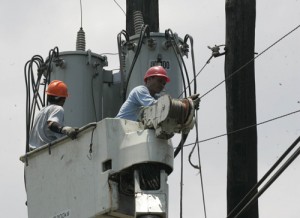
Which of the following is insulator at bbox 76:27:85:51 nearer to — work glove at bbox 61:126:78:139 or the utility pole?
the utility pole

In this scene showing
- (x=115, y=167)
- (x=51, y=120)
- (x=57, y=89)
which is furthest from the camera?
(x=57, y=89)

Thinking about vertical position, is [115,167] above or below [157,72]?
below

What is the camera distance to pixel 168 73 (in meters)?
13.3

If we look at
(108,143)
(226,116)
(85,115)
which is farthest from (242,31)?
(108,143)

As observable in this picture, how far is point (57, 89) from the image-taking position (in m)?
13.0

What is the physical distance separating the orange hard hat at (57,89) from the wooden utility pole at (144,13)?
1.48 metres

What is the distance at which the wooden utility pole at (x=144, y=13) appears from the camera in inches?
571

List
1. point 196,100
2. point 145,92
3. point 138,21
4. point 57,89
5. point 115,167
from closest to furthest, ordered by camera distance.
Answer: point 196,100
point 115,167
point 145,92
point 57,89
point 138,21

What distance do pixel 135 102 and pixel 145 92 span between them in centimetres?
14

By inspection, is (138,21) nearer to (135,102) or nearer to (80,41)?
(80,41)

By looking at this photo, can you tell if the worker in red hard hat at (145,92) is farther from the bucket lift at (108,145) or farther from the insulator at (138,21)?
the insulator at (138,21)

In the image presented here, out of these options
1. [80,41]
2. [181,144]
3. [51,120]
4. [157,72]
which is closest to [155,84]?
[157,72]

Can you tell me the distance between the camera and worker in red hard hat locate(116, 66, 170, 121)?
12.1 m

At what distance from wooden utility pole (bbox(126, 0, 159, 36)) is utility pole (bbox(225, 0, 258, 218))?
0.77 m
